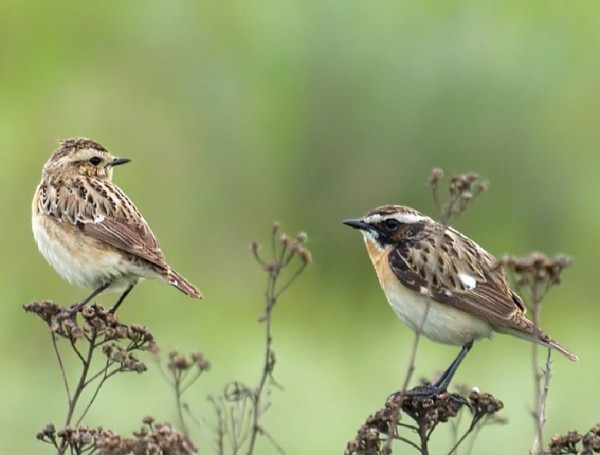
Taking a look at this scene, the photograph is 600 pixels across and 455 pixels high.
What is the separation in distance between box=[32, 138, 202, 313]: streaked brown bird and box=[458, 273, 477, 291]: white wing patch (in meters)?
1.53

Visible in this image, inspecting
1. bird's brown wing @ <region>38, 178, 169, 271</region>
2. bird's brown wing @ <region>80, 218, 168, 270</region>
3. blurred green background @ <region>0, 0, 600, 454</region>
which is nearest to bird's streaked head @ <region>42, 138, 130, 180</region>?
bird's brown wing @ <region>38, 178, 169, 271</region>

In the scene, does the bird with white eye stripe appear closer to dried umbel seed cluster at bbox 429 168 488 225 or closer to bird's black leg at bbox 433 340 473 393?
bird's black leg at bbox 433 340 473 393

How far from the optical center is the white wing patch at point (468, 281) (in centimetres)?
906

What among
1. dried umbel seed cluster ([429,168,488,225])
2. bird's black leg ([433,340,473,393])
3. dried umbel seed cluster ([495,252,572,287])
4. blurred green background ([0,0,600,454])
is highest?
blurred green background ([0,0,600,454])

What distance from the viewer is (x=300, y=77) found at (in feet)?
55.3

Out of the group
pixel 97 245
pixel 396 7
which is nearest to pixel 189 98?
pixel 396 7

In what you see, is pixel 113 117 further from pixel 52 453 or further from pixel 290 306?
pixel 52 453

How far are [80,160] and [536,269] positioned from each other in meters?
4.85

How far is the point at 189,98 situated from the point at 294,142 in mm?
1494

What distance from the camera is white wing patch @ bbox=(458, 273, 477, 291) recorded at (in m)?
9.06

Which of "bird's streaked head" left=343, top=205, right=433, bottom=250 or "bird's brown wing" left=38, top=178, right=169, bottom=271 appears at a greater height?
"bird's streaked head" left=343, top=205, right=433, bottom=250

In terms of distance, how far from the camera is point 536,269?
6305mm

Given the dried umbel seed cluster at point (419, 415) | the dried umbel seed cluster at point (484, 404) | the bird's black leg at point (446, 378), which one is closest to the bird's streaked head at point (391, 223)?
the bird's black leg at point (446, 378)

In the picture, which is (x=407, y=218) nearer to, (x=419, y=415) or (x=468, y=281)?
(x=468, y=281)
